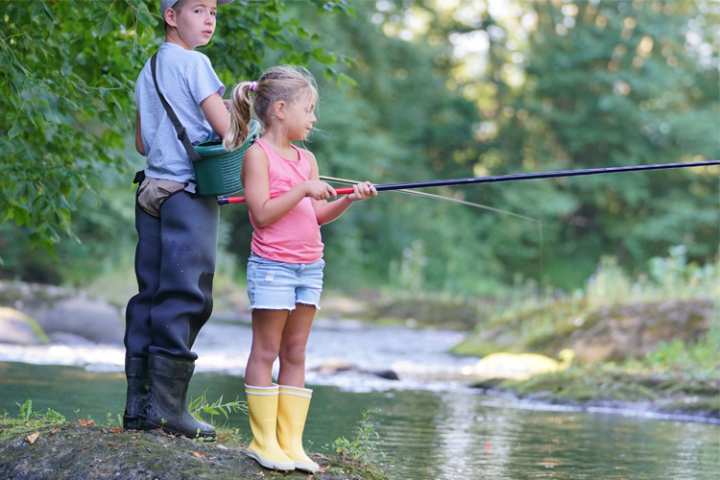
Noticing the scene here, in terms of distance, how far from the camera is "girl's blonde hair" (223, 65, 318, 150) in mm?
4434

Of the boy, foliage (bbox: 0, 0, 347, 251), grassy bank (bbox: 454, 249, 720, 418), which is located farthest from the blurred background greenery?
the boy

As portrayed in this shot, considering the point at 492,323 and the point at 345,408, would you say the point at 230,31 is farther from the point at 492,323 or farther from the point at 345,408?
the point at 492,323

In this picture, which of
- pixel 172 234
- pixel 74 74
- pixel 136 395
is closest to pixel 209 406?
pixel 136 395

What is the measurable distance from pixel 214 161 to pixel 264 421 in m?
0.94

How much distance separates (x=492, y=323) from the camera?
1680 centimetres

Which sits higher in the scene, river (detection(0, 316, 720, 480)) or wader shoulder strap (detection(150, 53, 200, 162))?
wader shoulder strap (detection(150, 53, 200, 162))

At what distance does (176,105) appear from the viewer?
455cm

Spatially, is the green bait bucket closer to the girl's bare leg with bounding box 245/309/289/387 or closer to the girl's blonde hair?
the girl's blonde hair

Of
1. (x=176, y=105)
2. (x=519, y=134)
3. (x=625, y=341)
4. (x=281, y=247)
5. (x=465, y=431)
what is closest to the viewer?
(x=281, y=247)

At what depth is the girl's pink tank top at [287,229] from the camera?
14.3 ft

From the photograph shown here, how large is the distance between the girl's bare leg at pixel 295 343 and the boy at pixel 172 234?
0.37m

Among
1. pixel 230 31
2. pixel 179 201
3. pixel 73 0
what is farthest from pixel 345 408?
pixel 179 201

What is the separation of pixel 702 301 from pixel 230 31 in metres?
7.87

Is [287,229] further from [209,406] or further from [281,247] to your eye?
[209,406]
